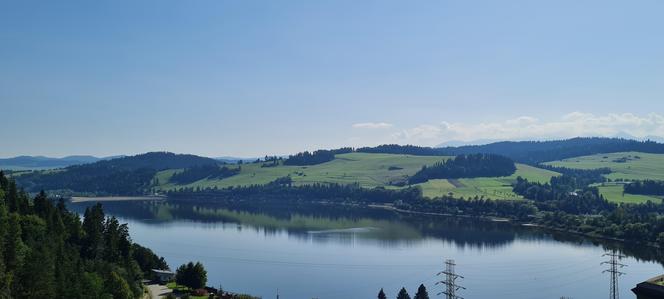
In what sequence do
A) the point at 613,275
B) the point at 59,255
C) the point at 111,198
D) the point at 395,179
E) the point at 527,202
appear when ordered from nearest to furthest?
the point at 59,255, the point at 613,275, the point at 527,202, the point at 395,179, the point at 111,198

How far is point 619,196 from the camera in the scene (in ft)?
413

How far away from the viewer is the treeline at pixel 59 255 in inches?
1012

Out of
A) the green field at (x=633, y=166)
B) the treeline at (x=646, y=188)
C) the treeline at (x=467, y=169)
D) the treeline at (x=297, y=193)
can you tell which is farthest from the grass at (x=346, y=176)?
the treeline at (x=646, y=188)

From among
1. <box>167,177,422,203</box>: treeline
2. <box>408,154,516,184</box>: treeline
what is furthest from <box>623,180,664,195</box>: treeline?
<box>167,177,422,203</box>: treeline

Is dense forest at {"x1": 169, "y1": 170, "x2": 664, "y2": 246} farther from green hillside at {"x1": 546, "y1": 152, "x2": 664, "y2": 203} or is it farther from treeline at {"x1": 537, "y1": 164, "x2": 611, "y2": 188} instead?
green hillside at {"x1": 546, "y1": 152, "x2": 664, "y2": 203}

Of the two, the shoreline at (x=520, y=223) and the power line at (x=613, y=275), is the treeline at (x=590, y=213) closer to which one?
the shoreline at (x=520, y=223)

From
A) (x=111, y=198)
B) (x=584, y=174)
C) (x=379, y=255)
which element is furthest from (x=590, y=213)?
(x=111, y=198)

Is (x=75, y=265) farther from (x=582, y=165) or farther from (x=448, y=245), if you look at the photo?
(x=582, y=165)

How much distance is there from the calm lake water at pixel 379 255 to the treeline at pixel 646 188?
42.7 m

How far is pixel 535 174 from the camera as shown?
167 meters

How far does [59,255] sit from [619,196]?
120257 millimetres

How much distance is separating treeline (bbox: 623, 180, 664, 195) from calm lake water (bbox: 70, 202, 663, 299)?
42.7 m

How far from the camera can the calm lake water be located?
55.7 meters

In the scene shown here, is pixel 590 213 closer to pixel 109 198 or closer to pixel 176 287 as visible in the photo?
pixel 176 287
